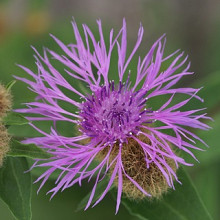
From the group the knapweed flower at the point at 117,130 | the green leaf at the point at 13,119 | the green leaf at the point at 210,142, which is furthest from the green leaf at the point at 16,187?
the green leaf at the point at 210,142

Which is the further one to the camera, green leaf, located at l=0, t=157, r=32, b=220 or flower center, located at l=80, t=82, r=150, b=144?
flower center, located at l=80, t=82, r=150, b=144

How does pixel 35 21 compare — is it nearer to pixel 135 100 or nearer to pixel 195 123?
pixel 135 100

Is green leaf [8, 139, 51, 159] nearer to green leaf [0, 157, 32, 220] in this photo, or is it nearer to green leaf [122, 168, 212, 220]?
green leaf [0, 157, 32, 220]

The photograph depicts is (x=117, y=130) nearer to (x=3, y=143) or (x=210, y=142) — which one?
(x=3, y=143)

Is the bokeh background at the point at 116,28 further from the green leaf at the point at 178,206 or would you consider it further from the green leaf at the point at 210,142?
the green leaf at the point at 178,206

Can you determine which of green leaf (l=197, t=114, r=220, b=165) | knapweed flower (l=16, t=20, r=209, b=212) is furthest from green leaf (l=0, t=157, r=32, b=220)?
green leaf (l=197, t=114, r=220, b=165)

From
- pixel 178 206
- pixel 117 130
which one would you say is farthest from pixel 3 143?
pixel 178 206
